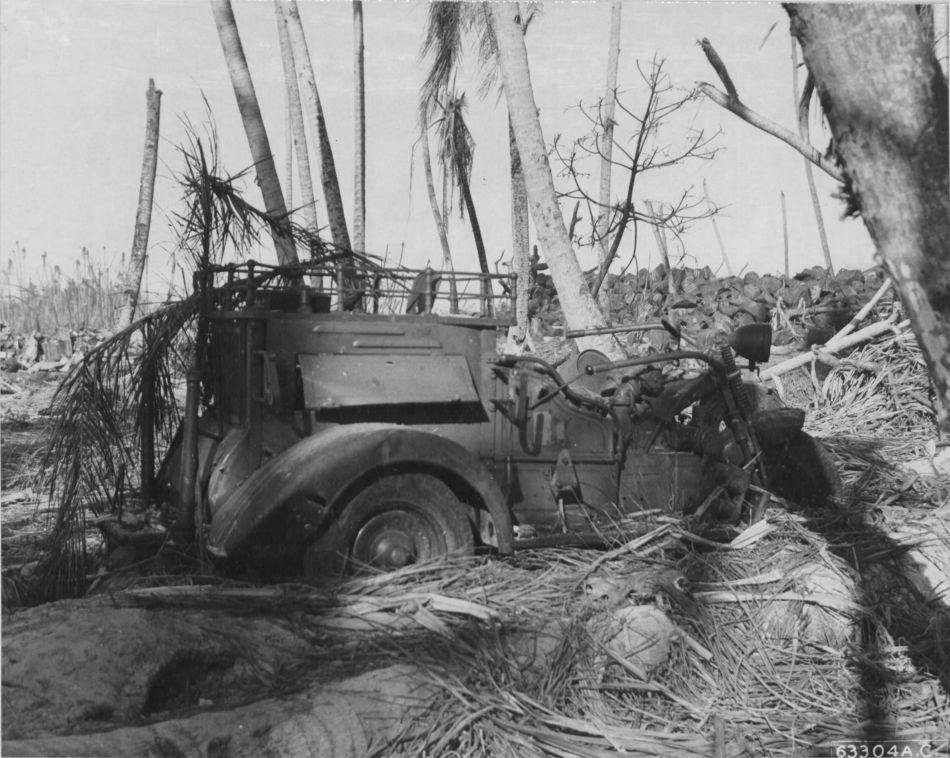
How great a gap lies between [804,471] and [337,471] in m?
3.47

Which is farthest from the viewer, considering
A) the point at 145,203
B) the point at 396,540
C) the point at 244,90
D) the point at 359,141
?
→ the point at 145,203

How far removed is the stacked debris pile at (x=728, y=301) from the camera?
14.4m

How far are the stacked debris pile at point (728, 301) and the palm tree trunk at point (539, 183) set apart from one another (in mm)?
3898

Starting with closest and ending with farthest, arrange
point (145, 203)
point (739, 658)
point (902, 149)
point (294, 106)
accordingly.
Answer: point (902, 149) < point (739, 658) < point (294, 106) < point (145, 203)

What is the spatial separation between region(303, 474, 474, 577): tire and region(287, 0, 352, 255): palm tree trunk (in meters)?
7.07

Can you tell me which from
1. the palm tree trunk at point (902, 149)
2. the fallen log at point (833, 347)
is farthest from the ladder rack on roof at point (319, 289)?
the fallen log at point (833, 347)

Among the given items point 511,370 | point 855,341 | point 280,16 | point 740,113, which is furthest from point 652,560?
point 280,16

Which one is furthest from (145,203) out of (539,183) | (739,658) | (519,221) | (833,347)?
(739,658)

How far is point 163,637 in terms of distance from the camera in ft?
14.1

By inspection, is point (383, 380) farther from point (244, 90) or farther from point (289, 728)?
point (244, 90)

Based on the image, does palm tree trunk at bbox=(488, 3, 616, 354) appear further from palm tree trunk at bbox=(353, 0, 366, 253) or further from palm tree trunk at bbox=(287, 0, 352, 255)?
palm tree trunk at bbox=(353, 0, 366, 253)

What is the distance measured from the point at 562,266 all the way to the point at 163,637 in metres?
5.60

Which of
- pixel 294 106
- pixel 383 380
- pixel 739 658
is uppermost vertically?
pixel 294 106

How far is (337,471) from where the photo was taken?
16.6 feet
